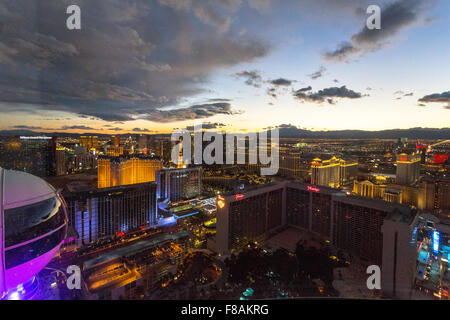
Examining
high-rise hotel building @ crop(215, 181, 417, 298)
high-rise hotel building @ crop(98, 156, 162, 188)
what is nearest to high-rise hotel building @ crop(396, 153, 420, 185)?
high-rise hotel building @ crop(215, 181, 417, 298)

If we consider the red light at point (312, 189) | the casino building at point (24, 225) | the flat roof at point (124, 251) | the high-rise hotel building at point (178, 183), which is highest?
the casino building at point (24, 225)

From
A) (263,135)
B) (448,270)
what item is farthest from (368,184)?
(263,135)

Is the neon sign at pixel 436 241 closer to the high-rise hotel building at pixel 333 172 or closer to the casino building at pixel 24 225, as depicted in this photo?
the high-rise hotel building at pixel 333 172

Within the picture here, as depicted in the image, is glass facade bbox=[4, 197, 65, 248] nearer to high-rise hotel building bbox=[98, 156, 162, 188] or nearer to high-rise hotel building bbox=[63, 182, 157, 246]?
high-rise hotel building bbox=[63, 182, 157, 246]

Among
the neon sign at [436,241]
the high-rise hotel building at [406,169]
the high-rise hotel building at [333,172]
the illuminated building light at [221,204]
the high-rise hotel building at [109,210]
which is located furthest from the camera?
the high-rise hotel building at [406,169]

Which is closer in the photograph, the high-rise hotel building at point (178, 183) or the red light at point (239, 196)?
the red light at point (239, 196)

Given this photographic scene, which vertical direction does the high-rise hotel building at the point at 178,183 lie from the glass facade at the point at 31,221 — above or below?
below

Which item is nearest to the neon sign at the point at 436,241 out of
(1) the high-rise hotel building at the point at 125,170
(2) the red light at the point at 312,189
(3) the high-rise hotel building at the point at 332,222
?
(3) the high-rise hotel building at the point at 332,222
